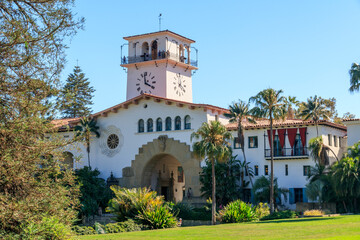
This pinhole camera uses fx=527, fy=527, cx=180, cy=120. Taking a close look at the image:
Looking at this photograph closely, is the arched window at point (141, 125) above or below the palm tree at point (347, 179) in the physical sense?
above

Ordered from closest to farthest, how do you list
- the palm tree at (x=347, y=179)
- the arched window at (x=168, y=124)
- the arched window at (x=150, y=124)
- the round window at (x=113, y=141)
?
the palm tree at (x=347, y=179) < the arched window at (x=168, y=124) < the arched window at (x=150, y=124) < the round window at (x=113, y=141)

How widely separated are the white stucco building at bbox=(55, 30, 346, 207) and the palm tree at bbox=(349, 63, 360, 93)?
8533mm

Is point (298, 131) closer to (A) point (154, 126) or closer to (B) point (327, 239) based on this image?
(A) point (154, 126)

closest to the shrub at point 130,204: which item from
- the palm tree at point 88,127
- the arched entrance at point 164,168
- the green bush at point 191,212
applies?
the green bush at point 191,212

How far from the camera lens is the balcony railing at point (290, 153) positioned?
163ft

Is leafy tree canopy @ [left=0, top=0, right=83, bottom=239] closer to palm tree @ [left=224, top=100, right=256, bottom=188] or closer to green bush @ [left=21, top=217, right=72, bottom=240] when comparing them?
green bush @ [left=21, top=217, right=72, bottom=240]

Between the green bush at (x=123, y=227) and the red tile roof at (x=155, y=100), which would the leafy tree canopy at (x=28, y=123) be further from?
the red tile roof at (x=155, y=100)

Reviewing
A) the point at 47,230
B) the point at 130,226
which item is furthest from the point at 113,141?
the point at 47,230

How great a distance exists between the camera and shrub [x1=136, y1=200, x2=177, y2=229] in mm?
35562

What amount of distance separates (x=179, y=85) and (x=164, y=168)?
12.3 meters

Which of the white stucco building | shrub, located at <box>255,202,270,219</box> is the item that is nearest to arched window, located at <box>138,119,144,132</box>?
the white stucco building

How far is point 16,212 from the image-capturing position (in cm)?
1576

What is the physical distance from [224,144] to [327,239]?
22.9 meters

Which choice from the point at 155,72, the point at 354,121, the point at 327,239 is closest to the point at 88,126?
the point at 155,72
